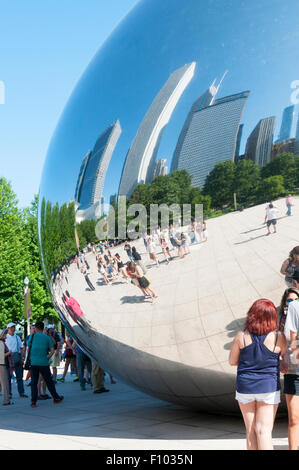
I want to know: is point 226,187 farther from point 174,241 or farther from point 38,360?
point 38,360

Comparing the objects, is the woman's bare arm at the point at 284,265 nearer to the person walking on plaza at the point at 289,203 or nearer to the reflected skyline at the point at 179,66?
the person walking on plaza at the point at 289,203

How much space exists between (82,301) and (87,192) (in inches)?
47.2

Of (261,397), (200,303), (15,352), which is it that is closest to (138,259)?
(200,303)

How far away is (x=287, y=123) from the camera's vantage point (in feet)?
14.7

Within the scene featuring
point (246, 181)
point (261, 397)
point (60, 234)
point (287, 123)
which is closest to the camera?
point (261, 397)

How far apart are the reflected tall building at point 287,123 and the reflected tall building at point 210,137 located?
0.36 m

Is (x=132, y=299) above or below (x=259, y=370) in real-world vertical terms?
above

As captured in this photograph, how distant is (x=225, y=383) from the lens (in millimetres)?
5301

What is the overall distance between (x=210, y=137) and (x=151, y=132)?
0.61 meters

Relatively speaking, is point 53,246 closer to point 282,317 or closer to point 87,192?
point 87,192

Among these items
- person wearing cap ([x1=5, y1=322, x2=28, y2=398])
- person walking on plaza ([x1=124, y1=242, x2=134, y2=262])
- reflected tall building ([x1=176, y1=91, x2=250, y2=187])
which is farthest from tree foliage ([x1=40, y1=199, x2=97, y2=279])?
person wearing cap ([x1=5, y1=322, x2=28, y2=398])

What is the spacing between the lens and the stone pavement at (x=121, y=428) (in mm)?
5527

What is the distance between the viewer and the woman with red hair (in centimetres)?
408

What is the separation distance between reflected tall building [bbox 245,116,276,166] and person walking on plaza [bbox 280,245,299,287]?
815 millimetres
